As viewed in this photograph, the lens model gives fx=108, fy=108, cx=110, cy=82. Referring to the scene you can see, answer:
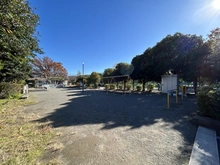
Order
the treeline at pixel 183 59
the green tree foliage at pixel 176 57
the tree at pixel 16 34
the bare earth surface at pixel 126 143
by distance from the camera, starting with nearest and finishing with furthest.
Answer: the bare earth surface at pixel 126 143
the tree at pixel 16 34
the treeline at pixel 183 59
the green tree foliage at pixel 176 57

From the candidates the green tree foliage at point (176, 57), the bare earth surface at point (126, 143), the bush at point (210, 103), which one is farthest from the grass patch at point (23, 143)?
the green tree foliage at point (176, 57)

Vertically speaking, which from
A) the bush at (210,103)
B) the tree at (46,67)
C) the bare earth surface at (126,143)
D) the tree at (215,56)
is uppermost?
the tree at (46,67)

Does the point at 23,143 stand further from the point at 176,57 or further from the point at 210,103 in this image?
the point at 176,57

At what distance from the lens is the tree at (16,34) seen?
9.51 ft

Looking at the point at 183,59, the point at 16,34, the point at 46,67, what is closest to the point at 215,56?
the point at 183,59

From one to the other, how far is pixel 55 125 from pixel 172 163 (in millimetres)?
3205

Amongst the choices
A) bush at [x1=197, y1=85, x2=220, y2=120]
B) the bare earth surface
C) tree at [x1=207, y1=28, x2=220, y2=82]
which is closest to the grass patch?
the bare earth surface

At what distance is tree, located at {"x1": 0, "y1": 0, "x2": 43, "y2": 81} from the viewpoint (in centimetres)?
290

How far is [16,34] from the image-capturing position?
13.0 feet

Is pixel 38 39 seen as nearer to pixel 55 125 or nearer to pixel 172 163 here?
pixel 55 125

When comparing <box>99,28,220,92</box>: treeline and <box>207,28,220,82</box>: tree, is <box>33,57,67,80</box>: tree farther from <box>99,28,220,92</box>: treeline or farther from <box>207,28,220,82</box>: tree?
<box>207,28,220,82</box>: tree

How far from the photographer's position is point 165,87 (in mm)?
12148

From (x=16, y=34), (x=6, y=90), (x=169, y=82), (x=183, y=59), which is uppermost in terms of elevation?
(x=183, y=59)

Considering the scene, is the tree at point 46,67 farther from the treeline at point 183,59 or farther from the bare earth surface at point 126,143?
the bare earth surface at point 126,143
